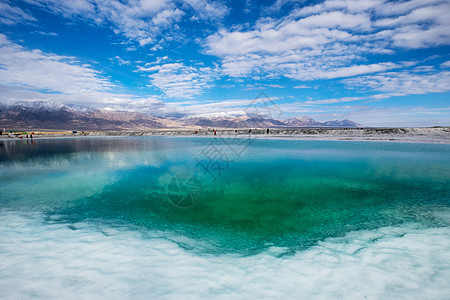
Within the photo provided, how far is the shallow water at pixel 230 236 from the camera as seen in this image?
13.5ft

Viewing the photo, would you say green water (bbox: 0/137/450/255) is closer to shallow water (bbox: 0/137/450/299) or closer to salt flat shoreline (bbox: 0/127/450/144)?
shallow water (bbox: 0/137/450/299)

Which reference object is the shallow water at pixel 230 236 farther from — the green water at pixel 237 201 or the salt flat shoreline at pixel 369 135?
the salt flat shoreline at pixel 369 135

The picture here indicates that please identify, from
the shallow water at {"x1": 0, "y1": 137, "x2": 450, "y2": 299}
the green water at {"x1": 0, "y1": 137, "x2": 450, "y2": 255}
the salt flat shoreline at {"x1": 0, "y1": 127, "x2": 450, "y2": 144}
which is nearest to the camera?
the shallow water at {"x1": 0, "y1": 137, "x2": 450, "y2": 299}

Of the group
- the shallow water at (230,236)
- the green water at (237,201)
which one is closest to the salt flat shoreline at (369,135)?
the green water at (237,201)

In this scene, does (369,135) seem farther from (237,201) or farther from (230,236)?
(230,236)

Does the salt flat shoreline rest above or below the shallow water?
above

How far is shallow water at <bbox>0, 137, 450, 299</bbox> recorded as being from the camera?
4.11m

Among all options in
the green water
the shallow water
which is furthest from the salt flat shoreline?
the shallow water

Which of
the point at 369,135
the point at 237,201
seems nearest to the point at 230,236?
the point at 237,201

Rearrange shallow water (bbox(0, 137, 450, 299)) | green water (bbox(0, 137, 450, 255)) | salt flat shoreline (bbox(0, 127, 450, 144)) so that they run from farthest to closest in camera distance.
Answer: salt flat shoreline (bbox(0, 127, 450, 144)) < green water (bbox(0, 137, 450, 255)) < shallow water (bbox(0, 137, 450, 299))

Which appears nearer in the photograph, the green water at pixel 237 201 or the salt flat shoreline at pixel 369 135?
the green water at pixel 237 201

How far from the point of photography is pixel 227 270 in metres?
4.54

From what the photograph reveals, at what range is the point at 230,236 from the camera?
6.09 metres

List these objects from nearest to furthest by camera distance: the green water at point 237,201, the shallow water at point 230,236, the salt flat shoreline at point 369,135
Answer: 1. the shallow water at point 230,236
2. the green water at point 237,201
3. the salt flat shoreline at point 369,135
